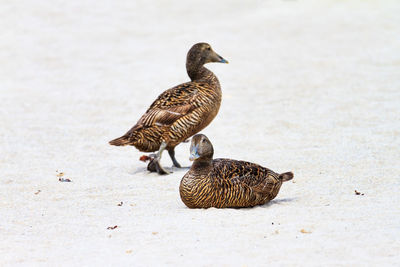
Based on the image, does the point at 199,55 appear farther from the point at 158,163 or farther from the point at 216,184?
the point at 216,184

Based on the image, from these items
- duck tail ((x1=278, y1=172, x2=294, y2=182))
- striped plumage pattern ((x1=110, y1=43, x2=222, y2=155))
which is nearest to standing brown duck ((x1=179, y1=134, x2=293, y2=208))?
duck tail ((x1=278, y1=172, x2=294, y2=182))

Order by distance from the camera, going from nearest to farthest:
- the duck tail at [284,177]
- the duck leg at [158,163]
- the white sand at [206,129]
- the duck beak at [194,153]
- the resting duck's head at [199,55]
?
the white sand at [206,129] → the duck beak at [194,153] → the duck tail at [284,177] → the duck leg at [158,163] → the resting duck's head at [199,55]

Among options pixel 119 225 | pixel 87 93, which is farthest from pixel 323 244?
pixel 87 93

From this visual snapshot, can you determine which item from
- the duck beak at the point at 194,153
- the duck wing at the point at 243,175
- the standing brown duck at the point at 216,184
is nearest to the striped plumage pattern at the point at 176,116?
the duck wing at the point at 243,175

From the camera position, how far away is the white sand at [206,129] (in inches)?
228

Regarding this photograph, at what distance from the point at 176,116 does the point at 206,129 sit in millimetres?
3012

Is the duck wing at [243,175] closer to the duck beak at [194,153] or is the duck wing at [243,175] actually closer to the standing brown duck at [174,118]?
the duck beak at [194,153]

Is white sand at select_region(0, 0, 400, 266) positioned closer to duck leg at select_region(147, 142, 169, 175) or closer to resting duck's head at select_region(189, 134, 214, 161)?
duck leg at select_region(147, 142, 169, 175)

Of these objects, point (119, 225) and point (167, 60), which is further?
point (167, 60)

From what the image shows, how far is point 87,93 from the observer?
13836 millimetres

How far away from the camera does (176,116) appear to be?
27.9 ft

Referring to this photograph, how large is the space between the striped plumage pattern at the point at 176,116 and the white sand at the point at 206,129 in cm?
47

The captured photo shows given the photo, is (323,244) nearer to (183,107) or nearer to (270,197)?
(270,197)

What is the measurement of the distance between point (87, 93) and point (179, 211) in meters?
7.43
